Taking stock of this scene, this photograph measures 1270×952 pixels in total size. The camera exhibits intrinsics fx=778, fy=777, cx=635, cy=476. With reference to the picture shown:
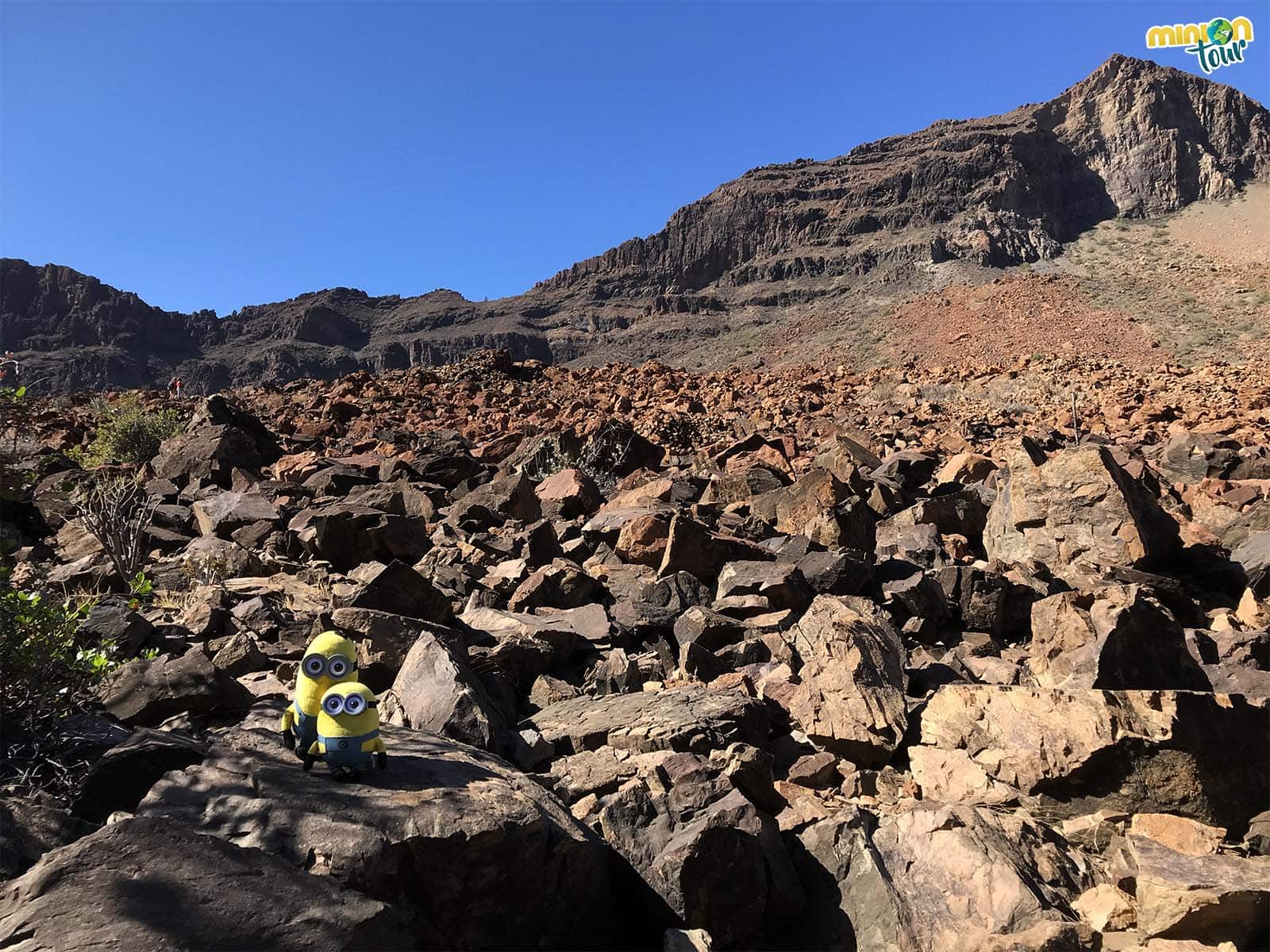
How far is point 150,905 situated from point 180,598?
473 cm

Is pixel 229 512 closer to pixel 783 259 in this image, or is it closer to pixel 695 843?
pixel 695 843

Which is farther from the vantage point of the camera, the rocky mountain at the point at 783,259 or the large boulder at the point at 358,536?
the rocky mountain at the point at 783,259

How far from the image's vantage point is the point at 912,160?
78.5 meters

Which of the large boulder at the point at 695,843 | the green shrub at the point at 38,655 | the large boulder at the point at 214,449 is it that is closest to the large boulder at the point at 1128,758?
the large boulder at the point at 695,843

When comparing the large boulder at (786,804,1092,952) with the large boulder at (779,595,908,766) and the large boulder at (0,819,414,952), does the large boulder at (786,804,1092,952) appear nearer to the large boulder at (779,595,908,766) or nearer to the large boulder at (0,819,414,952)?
the large boulder at (779,595,908,766)

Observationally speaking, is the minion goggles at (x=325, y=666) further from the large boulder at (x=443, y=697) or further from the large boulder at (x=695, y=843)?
the large boulder at (x=695, y=843)

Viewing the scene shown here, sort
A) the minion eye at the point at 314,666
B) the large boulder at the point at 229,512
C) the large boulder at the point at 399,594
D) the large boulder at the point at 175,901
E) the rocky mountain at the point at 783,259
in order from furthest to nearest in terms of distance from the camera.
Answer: the rocky mountain at the point at 783,259
the large boulder at the point at 229,512
the large boulder at the point at 399,594
the minion eye at the point at 314,666
the large boulder at the point at 175,901

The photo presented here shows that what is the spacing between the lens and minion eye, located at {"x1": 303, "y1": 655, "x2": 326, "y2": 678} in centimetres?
290

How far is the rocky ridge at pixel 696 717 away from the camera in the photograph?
2.62 meters

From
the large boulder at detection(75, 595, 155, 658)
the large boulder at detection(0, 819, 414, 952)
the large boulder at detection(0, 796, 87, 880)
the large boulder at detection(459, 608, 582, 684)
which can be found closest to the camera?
the large boulder at detection(0, 819, 414, 952)

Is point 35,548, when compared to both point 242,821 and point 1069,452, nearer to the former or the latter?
point 242,821

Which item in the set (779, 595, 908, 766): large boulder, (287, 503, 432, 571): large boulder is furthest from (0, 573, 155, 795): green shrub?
(779, 595, 908, 766): large boulder

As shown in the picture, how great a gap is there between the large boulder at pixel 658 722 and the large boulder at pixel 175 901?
1765mm

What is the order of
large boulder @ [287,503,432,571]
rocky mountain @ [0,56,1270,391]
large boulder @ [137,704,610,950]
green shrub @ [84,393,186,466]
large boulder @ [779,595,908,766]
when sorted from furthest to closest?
rocky mountain @ [0,56,1270,391] → green shrub @ [84,393,186,466] → large boulder @ [287,503,432,571] → large boulder @ [779,595,908,766] → large boulder @ [137,704,610,950]
